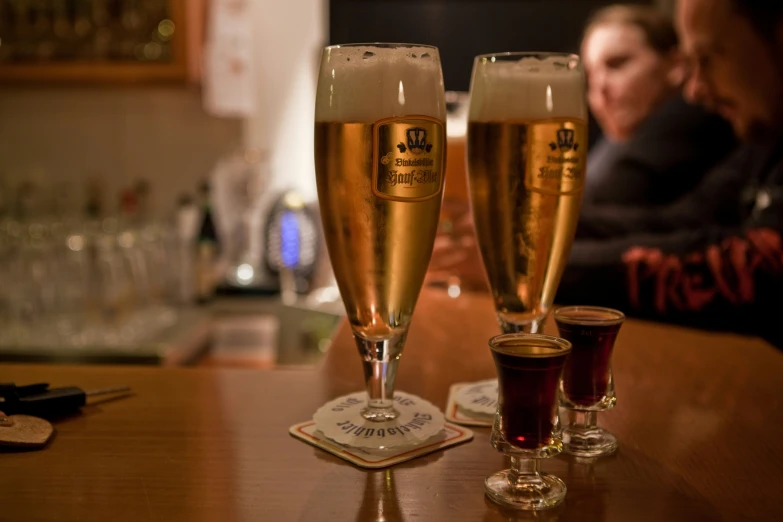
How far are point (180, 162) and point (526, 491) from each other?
8.85 ft

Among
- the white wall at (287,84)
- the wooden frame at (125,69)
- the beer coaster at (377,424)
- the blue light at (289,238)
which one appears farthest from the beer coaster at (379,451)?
the white wall at (287,84)

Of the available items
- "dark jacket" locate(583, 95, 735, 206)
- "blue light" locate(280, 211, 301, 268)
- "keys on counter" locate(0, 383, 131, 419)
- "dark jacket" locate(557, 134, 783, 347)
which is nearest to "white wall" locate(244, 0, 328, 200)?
"blue light" locate(280, 211, 301, 268)

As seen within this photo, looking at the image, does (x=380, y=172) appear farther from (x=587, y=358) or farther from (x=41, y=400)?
(x=41, y=400)

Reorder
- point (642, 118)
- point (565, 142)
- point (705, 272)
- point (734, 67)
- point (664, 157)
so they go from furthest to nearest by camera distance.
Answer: point (642, 118)
point (664, 157)
point (734, 67)
point (705, 272)
point (565, 142)

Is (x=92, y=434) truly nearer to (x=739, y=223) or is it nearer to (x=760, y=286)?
(x=760, y=286)

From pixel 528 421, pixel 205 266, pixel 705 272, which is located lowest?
pixel 205 266

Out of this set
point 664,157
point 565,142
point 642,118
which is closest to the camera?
point 565,142

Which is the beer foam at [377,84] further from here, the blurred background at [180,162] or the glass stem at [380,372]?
the blurred background at [180,162]

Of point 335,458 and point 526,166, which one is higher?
point 526,166

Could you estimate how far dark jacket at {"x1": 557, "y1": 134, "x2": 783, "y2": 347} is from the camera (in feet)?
5.09

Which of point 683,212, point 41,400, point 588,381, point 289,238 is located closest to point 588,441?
point 588,381

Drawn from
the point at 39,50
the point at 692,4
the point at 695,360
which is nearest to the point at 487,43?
the point at 692,4

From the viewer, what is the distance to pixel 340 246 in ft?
2.14

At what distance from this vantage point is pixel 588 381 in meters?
0.65
